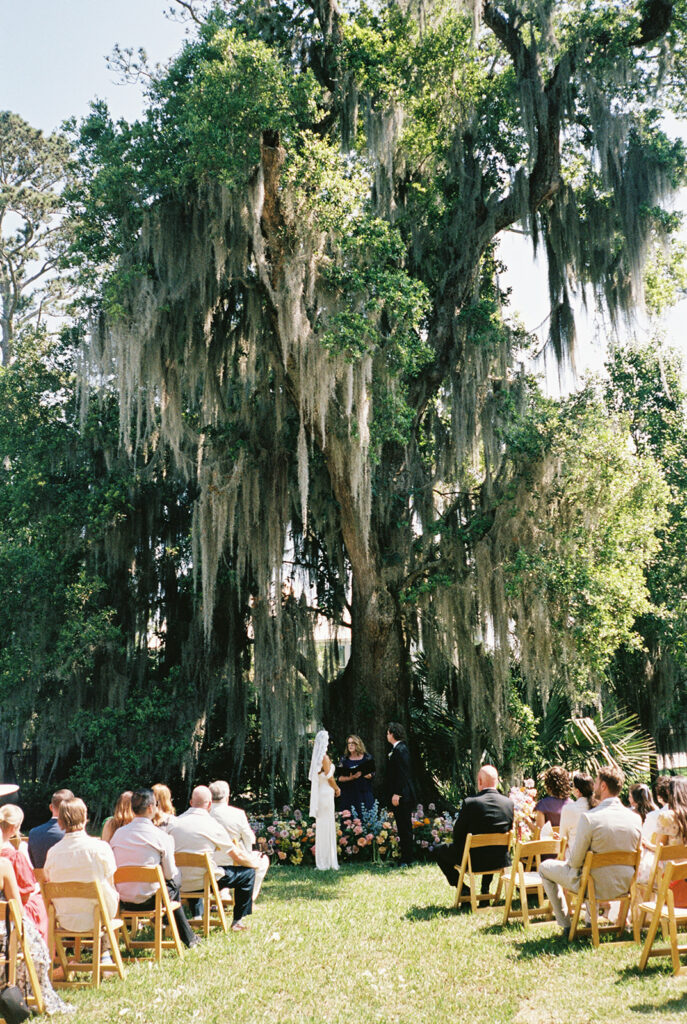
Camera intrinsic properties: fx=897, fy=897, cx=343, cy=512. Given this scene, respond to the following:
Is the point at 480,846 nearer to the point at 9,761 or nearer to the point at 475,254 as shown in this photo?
the point at 475,254

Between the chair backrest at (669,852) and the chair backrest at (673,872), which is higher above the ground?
the chair backrest at (669,852)

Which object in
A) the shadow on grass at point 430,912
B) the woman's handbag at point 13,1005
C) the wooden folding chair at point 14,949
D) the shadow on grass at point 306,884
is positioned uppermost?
the wooden folding chair at point 14,949

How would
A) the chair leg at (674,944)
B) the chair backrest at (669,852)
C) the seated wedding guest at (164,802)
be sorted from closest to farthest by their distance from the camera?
the chair leg at (674,944) → the chair backrest at (669,852) → the seated wedding guest at (164,802)

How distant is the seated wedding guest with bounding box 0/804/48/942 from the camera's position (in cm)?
479

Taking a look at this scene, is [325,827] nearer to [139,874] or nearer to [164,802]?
[164,802]

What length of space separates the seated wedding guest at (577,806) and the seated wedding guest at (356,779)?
4051 mm

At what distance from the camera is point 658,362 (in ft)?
53.3

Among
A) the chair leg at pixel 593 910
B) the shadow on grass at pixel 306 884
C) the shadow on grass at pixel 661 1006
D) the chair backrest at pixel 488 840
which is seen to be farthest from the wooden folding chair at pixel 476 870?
the shadow on grass at pixel 661 1006

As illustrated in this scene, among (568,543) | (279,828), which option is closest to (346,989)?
(279,828)

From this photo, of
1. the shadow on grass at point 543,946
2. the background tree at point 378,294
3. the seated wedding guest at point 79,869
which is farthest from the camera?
the background tree at point 378,294

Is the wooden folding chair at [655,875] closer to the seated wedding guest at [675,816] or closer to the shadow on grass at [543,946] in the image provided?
the seated wedding guest at [675,816]

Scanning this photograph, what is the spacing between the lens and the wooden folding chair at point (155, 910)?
207 inches

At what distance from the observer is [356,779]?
9898 mm

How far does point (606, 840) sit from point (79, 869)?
3.02m
